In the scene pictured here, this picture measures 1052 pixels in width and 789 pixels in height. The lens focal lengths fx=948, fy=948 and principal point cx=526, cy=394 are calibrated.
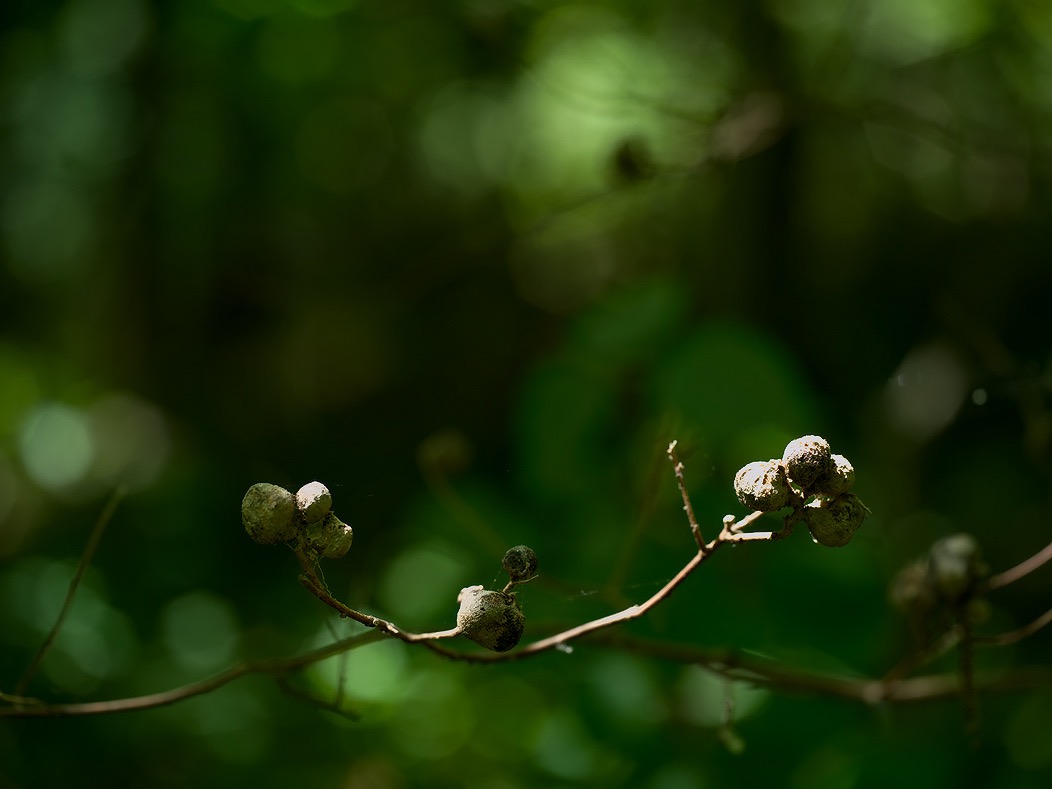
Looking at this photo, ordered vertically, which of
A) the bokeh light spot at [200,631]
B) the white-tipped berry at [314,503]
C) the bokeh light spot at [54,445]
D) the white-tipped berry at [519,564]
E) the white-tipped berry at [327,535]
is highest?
the bokeh light spot at [54,445]

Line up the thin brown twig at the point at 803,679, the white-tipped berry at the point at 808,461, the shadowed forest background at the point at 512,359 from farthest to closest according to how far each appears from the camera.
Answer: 1. the shadowed forest background at the point at 512,359
2. the thin brown twig at the point at 803,679
3. the white-tipped berry at the point at 808,461

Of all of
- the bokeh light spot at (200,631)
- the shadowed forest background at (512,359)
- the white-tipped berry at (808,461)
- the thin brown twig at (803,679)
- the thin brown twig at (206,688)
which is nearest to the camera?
the white-tipped berry at (808,461)

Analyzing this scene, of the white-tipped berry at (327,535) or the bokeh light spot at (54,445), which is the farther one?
the bokeh light spot at (54,445)

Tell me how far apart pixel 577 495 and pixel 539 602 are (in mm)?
195

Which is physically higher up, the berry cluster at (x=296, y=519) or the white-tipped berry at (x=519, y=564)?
the berry cluster at (x=296, y=519)

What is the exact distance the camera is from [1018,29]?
2.30 m

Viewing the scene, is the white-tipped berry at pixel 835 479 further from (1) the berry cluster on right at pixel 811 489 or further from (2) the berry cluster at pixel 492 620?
(2) the berry cluster at pixel 492 620

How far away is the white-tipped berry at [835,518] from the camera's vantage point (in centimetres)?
53

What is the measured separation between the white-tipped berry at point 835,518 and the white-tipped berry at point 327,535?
0.27m

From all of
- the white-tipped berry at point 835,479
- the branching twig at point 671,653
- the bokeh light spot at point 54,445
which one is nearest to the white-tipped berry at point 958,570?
the branching twig at point 671,653

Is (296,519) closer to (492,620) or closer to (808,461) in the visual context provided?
(492,620)

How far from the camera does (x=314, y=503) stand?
0.54 metres

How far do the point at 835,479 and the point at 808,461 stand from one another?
0.07 feet

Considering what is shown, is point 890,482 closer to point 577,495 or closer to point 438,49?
point 577,495
